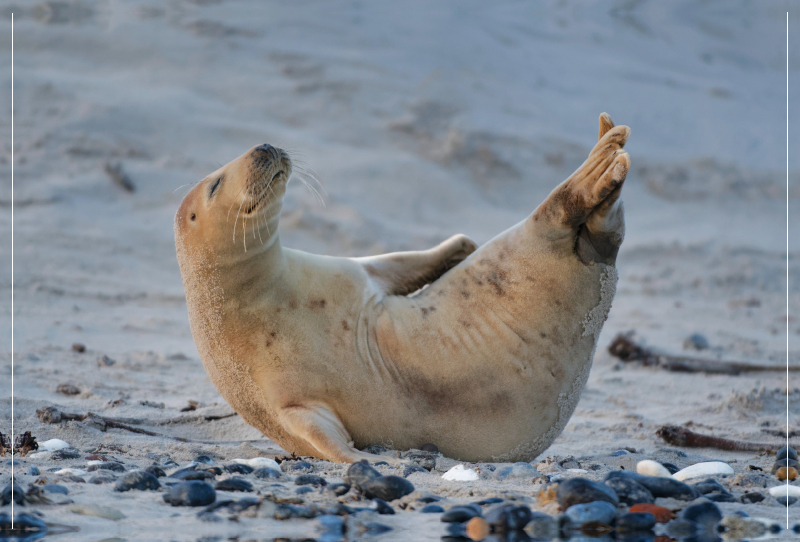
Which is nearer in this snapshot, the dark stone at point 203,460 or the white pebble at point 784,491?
the white pebble at point 784,491

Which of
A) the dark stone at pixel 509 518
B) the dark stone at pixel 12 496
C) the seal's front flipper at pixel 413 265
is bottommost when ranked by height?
the dark stone at pixel 12 496

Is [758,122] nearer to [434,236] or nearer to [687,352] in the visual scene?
[434,236]

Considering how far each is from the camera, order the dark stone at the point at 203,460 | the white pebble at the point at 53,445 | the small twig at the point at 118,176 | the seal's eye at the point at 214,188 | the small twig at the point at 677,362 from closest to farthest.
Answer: the dark stone at the point at 203,460 → the white pebble at the point at 53,445 → the seal's eye at the point at 214,188 → the small twig at the point at 677,362 → the small twig at the point at 118,176

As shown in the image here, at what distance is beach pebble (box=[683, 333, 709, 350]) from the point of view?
5.64 meters

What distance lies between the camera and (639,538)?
2.04 metres

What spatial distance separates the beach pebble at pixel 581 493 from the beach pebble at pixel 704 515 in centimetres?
17

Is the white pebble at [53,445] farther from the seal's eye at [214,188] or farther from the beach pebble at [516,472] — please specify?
the beach pebble at [516,472]

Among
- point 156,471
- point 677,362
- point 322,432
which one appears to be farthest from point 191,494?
point 677,362

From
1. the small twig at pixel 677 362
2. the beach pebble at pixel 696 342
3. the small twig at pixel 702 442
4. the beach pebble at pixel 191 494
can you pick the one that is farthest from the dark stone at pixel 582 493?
the beach pebble at pixel 696 342

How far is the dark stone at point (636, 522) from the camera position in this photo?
206 cm

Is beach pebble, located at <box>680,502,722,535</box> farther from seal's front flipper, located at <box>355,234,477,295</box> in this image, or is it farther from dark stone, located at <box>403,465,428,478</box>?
seal's front flipper, located at <box>355,234,477,295</box>

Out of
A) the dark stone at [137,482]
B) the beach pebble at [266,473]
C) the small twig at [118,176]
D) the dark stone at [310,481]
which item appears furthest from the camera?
the small twig at [118,176]

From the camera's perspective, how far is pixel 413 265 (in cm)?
367

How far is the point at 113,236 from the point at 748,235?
6403mm
